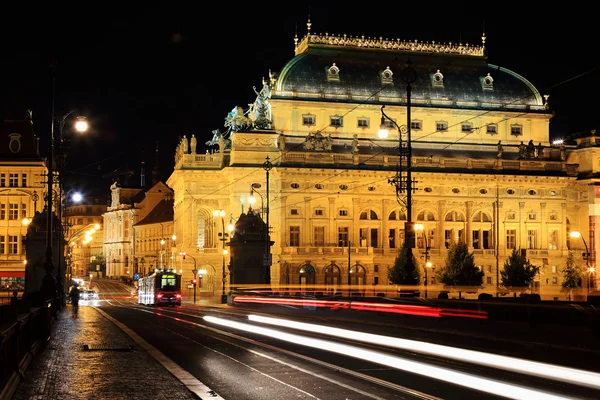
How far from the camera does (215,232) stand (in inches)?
3969

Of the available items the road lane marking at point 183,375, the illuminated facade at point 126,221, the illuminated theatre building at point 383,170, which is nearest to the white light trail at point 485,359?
the road lane marking at point 183,375

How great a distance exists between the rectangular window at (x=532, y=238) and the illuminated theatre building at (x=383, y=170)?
0.11 m

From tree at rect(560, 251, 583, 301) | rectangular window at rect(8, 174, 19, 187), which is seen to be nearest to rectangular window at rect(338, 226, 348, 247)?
tree at rect(560, 251, 583, 301)

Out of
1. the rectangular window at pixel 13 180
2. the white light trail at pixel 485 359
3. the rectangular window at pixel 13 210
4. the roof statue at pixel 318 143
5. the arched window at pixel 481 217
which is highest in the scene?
the roof statue at pixel 318 143

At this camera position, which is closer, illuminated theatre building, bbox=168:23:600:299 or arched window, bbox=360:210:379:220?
illuminated theatre building, bbox=168:23:600:299

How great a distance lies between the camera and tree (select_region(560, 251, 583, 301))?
97375 mm

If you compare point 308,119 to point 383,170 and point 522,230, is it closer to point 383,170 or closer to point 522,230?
point 383,170

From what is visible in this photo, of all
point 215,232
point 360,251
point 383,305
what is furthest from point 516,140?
point 383,305

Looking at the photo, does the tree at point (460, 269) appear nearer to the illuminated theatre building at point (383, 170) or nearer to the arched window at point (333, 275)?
the illuminated theatre building at point (383, 170)

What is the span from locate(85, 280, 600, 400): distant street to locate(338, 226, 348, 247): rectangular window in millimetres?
63257

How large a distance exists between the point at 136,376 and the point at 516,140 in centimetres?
9580

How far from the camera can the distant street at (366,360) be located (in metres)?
16.9

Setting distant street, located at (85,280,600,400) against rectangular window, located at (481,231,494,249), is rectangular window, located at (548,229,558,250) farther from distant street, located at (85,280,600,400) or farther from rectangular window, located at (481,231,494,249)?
distant street, located at (85,280,600,400)

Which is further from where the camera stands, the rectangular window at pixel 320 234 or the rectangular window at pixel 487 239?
the rectangular window at pixel 487 239
